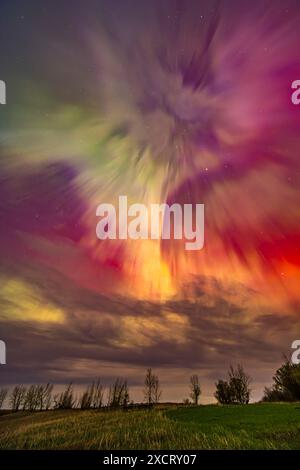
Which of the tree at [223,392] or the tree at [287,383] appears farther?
the tree at [223,392]

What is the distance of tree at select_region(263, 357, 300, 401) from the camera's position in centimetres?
8134

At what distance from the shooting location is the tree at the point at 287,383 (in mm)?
81338

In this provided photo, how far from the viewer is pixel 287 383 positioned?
88.0 meters

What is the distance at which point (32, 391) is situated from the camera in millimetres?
128875

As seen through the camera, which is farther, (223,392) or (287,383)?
(223,392)

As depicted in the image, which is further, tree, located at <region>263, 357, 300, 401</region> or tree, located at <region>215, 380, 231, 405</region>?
tree, located at <region>215, 380, 231, 405</region>

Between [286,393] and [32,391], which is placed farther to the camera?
[32,391]
